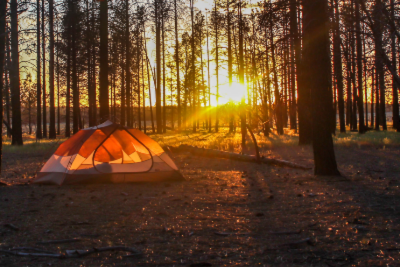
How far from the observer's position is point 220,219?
17.3ft

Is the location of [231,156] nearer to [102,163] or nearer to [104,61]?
[102,163]

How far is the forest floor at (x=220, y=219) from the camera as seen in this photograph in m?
3.77

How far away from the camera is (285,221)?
16.8 feet

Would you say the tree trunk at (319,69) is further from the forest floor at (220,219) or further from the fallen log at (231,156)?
the fallen log at (231,156)

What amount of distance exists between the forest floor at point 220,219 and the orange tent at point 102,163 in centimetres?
38

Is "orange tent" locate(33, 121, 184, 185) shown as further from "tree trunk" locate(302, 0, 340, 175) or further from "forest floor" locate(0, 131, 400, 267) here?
"tree trunk" locate(302, 0, 340, 175)

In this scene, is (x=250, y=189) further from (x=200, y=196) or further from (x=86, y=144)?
(x=86, y=144)

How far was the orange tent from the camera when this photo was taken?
8.52m

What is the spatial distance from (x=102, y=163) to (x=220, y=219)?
4.92 metres

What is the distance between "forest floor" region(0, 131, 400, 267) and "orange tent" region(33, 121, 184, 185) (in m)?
0.38

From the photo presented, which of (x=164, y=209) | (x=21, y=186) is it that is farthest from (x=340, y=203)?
(x=21, y=186)

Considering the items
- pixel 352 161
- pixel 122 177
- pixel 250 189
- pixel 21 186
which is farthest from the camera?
pixel 352 161

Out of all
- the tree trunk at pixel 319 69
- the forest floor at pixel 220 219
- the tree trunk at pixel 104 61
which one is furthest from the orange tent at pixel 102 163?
the tree trunk at pixel 104 61

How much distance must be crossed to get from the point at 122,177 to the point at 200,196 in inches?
104
